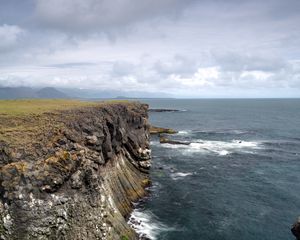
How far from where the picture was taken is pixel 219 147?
95312 mm

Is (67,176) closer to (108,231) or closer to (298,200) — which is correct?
(108,231)

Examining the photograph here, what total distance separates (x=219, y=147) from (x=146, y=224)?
57.2 m

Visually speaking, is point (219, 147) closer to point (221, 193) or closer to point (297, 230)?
point (221, 193)

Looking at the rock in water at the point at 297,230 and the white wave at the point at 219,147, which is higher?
the white wave at the point at 219,147

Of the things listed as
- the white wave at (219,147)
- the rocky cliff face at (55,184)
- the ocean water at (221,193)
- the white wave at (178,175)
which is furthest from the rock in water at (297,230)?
the white wave at (219,147)

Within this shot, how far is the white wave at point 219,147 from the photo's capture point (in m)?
89.2

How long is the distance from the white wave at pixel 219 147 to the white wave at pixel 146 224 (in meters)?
44.0

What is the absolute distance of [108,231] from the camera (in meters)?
30.7

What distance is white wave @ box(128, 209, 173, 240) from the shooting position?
40.3 meters

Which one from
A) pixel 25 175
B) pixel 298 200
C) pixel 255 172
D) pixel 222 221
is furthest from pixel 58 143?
pixel 255 172

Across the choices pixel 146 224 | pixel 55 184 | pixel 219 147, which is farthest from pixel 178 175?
pixel 55 184

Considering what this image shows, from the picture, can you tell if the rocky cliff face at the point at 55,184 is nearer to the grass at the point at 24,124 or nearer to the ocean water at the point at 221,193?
the grass at the point at 24,124

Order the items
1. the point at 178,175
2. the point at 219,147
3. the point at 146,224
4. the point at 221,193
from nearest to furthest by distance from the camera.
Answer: the point at 146,224 → the point at 221,193 → the point at 178,175 → the point at 219,147

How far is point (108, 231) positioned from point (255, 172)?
4554cm
